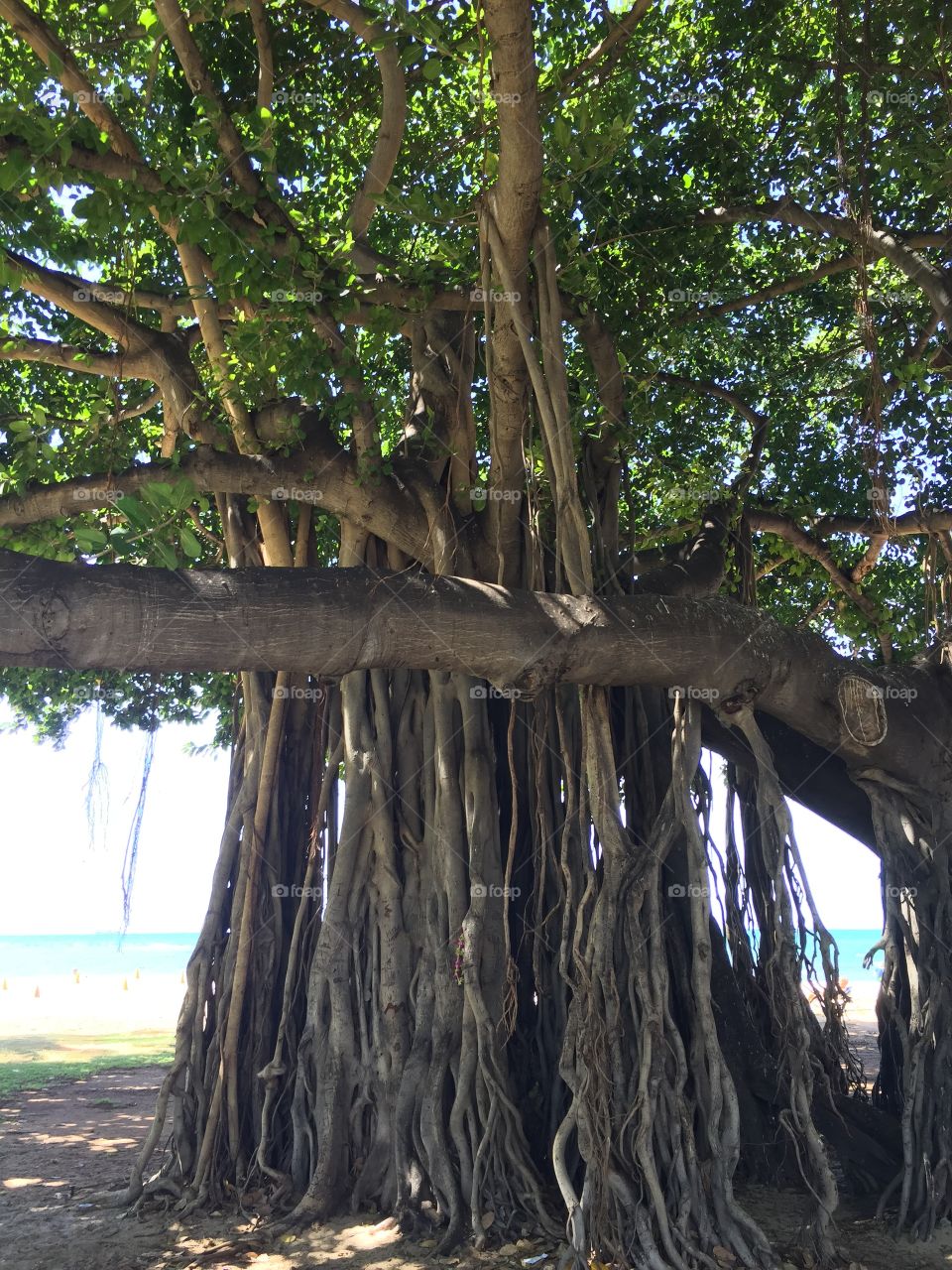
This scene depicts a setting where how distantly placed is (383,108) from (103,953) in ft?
178

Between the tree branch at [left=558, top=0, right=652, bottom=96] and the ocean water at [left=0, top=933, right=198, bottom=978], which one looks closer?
the tree branch at [left=558, top=0, right=652, bottom=96]

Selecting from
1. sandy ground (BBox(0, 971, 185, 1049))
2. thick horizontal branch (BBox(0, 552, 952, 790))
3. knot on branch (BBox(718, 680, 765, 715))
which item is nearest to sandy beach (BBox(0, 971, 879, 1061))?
sandy ground (BBox(0, 971, 185, 1049))

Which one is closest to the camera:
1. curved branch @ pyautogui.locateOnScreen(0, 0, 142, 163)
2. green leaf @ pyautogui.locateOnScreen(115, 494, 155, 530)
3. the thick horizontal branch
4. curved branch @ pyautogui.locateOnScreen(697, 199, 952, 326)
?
green leaf @ pyautogui.locateOnScreen(115, 494, 155, 530)

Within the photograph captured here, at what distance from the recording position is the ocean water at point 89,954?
150 ft

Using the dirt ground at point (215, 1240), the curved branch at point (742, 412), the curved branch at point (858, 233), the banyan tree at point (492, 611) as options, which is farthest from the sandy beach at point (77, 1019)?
the curved branch at point (858, 233)

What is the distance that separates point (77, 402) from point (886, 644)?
17.3ft

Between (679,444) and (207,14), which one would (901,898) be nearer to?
(679,444)

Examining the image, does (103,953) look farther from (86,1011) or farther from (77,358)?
(77,358)

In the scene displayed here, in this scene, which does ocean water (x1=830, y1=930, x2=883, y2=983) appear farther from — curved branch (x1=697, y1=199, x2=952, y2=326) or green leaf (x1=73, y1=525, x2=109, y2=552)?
green leaf (x1=73, y1=525, x2=109, y2=552)

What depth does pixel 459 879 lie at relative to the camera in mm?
4613

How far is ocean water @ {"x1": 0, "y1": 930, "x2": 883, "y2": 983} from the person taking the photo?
45.3 meters

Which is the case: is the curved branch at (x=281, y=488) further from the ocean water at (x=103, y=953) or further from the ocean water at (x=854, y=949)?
the ocean water at (x=103, y=953)

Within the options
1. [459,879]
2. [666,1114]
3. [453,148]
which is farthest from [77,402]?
[666,1114]

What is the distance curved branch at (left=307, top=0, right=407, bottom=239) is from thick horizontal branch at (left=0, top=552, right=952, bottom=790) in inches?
69.5
